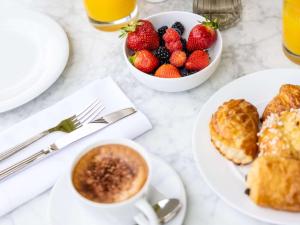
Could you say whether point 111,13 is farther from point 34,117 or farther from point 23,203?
point 23,203

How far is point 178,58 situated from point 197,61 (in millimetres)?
45

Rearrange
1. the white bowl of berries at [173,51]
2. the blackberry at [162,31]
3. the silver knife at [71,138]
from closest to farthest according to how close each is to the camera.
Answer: the silver knife at [71,138] < the white bowl of berries at [173,51] < the blackberry at [162,31]

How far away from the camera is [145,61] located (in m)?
1.12

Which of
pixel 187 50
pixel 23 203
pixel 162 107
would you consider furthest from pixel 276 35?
pixel 23 203

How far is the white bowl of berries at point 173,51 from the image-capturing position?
1104mm

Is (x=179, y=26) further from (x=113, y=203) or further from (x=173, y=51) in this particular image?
(x=113, y=203)

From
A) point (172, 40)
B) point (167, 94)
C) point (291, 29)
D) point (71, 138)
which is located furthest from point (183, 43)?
point (71, 138)

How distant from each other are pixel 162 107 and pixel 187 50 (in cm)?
16

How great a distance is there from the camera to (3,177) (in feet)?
3.24

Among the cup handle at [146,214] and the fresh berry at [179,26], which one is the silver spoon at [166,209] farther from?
the fresh berry at [179,26]

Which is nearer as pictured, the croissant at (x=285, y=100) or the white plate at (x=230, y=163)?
the white plate at (x=230, y=163)

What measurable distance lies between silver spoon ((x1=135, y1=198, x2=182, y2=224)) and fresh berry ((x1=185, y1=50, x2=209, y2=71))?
14.1 inches

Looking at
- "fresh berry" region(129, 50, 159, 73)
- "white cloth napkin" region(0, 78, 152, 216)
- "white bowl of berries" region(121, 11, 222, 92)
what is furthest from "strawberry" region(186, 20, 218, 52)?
"white cloth napkin" region(0, 78, 152, 216)

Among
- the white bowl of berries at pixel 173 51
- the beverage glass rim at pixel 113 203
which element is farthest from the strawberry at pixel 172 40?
the beverage glass rim at pixel 113 203
